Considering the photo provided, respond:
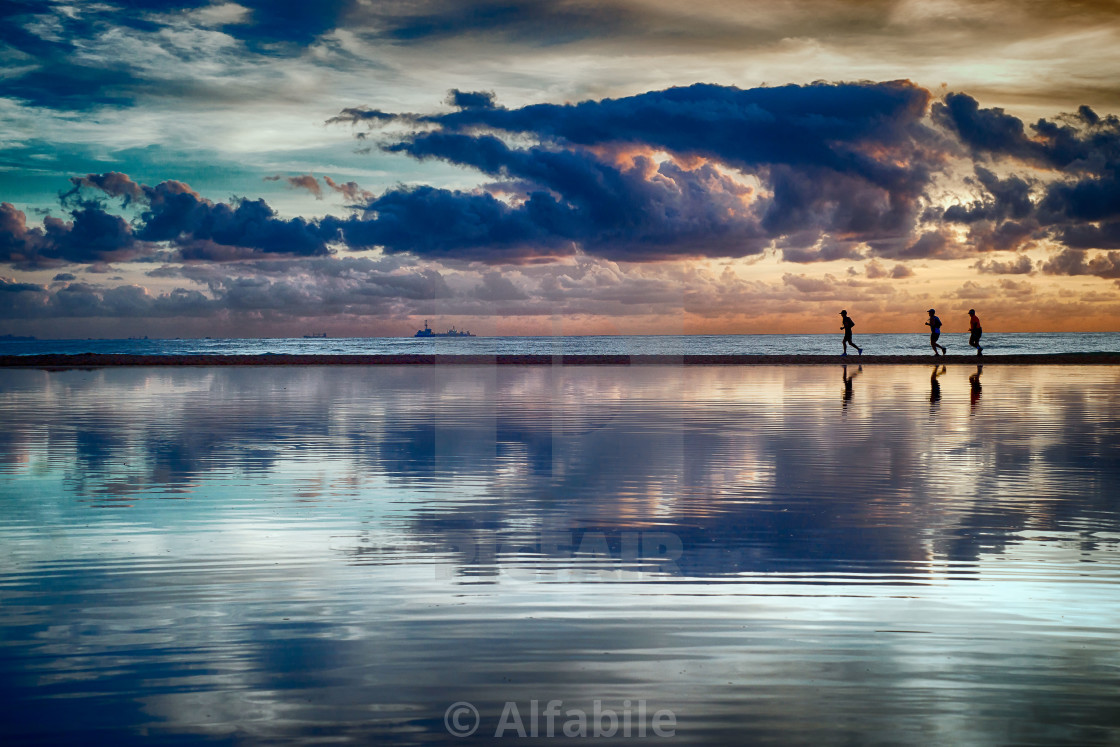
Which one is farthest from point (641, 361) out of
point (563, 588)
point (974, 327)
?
point (563, 588)

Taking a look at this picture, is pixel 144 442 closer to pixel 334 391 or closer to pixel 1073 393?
pixel 334 391

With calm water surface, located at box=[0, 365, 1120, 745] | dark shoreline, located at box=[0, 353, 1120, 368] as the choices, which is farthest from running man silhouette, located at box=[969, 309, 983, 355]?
calm water surface, located at box=[0, 365, 1120, 745]

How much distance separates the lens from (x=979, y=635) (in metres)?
5.55

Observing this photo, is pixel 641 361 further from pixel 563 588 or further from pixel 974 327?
pixel 563 588

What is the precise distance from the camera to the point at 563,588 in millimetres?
6559

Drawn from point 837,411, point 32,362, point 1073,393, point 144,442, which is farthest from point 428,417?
point 32,362

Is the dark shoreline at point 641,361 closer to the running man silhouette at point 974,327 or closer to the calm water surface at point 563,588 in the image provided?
the running man silhouette at point 974,327

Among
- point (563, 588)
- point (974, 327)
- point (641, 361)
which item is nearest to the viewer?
point (563, 588)

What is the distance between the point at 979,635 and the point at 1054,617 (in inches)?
30.1

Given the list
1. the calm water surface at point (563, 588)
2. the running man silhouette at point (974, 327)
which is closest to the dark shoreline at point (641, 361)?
the running man silhouette at point (974, 327)

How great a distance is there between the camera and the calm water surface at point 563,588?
4516 mm

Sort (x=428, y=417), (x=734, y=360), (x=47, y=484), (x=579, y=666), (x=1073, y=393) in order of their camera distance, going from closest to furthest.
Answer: (x=579, y=666), (x=47, y=484), (x=428, y=417), (x=1073, y=393), (x=734, y=360)

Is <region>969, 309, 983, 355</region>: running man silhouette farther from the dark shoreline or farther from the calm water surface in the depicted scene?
the calm water surface

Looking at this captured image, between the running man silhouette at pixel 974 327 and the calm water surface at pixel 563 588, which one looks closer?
the calm water surface at pixel 563 588
